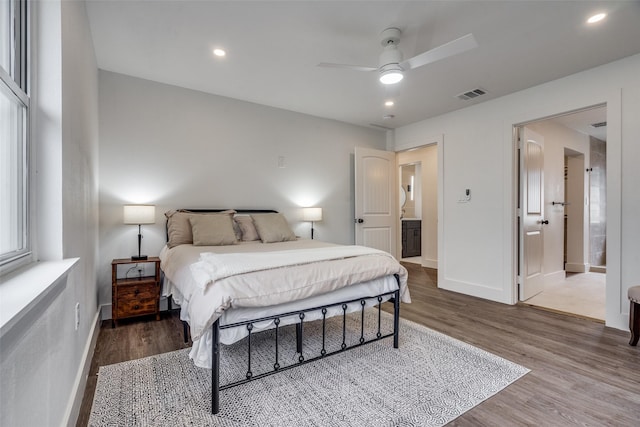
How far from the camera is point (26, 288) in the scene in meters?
0.93

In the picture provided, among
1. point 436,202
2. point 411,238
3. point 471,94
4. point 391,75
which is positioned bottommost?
point 411,238

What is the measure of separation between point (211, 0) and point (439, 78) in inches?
94.7

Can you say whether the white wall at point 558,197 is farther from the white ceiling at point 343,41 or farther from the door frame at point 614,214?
the white ceiling at point 343,41

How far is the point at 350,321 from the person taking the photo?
121 inches

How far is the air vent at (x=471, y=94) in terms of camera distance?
3.61 metres

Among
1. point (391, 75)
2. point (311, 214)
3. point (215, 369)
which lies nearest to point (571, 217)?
point (311, 214)

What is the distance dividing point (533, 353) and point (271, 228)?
2.76 meters

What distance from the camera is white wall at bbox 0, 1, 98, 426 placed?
2.90 ft

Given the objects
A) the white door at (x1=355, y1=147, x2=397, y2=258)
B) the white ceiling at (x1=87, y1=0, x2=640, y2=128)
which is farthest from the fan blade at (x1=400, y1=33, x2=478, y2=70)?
the white door at (x1=355, y1=147, x2=397, y2=258)

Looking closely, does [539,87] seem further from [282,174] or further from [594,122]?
[282,174]

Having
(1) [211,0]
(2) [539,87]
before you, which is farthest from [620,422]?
(1) [211,0]

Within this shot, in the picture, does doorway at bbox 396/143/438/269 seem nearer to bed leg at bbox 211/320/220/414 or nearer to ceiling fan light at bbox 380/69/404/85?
ceiling fan light at bbox 380/69/404/85

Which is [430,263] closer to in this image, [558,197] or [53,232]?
[558,197]

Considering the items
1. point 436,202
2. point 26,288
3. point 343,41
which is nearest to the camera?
point 26,288
